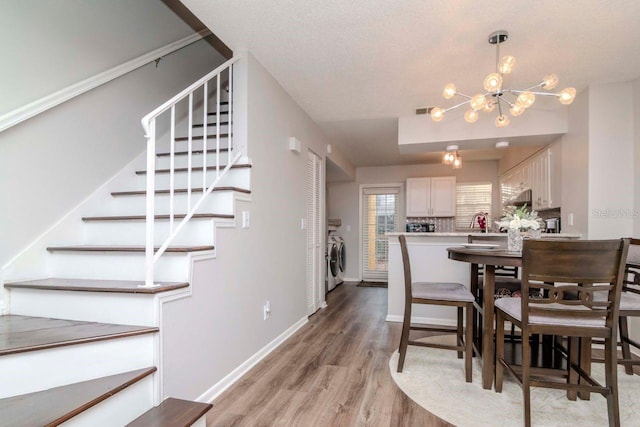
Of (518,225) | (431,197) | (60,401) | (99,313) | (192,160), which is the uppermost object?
(192,160)

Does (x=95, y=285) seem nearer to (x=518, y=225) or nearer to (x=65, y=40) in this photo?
(x=65, y=40)

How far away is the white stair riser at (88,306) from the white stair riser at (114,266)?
225 mm

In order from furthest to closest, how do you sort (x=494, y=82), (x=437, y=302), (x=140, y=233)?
(x=437, y=302) → (x=140, y=233) → (x=494, y=82)

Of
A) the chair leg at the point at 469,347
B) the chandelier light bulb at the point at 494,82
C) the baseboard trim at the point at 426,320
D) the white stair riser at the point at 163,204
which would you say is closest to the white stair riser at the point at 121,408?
the white stair riser at the point at 163,204

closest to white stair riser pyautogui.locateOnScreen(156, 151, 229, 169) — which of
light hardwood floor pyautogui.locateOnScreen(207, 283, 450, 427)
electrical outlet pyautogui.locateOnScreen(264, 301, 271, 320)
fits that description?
electrical outlet pyautogui.locateOnScreen(264, 301, 271, 320)

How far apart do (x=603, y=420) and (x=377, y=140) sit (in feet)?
12.8

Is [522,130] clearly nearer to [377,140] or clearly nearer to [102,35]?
[377,140]

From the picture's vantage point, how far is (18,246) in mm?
1886

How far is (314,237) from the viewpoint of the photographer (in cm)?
416

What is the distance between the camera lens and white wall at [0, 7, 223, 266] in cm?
185

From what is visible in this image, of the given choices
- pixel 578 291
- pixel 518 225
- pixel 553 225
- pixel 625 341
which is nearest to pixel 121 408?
pixel 578 291

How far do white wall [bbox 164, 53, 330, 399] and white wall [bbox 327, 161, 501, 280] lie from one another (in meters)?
3.01

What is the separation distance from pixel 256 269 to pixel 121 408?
1.33 metres

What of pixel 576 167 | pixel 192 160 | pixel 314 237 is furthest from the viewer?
pixel 314 237
